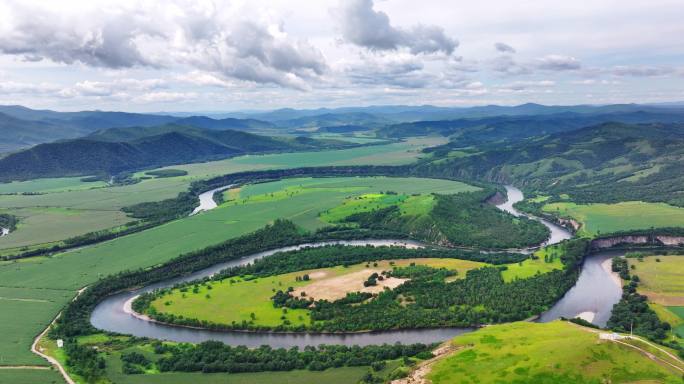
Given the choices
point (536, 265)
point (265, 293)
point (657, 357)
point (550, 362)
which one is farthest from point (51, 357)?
point (536, 265)

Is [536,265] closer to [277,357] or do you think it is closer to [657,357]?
[657,357]

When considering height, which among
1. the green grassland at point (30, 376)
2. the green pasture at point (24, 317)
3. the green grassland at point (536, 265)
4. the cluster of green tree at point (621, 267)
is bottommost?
the green pasture at point (24, 317)

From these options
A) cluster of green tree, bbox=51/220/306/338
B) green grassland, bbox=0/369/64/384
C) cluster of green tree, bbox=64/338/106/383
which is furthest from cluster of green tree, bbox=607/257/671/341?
cluster of green tree, bbox=51/220/306/338

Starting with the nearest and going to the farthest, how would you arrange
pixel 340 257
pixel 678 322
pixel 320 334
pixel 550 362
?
pixel 550 362
pixel 678 322
pixel 320 334
pixel 340 257

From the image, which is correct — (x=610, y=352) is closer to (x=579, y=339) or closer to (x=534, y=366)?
(x=579, y=339)

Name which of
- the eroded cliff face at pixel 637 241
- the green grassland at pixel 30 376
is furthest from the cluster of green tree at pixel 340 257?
the green grassland at pixel 30 376

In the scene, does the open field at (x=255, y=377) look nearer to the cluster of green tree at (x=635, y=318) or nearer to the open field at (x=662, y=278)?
the cluster of green tree at (x=635, y=318)
